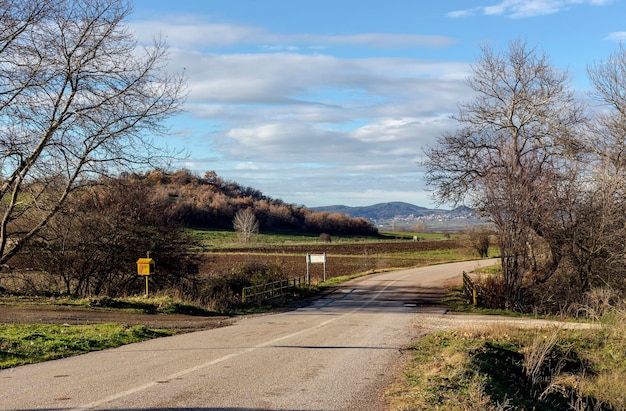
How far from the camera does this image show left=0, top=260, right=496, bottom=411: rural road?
7781 millimetres

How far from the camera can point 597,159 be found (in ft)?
98.5

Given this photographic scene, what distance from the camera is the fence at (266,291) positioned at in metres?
25.8

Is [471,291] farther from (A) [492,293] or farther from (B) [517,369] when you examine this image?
(B) [517,369]

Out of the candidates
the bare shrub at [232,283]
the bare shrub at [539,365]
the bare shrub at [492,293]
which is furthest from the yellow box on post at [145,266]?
the bare shrub at [492,293]

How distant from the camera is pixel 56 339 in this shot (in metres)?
12.7

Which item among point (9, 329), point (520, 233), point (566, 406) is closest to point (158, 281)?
point (9, 329)

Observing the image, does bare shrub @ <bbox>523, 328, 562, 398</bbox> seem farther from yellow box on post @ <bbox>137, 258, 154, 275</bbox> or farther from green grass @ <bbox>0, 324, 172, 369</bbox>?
yellow box on post @ <bbox>137, 258, 154, 275</bbox>

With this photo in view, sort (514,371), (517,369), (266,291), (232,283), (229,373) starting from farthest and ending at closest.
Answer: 1. (266,291)
2. (232,283)
3. (517,369)
4. (514,371)
5. (229,373)

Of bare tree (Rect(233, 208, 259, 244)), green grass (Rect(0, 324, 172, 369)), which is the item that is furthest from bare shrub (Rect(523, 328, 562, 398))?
bare tree (Rect(233, 208, 259, 244))

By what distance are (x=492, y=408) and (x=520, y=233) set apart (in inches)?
830

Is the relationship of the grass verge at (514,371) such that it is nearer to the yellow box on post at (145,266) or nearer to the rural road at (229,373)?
the rural road at (229,373)

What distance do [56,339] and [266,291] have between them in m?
15.4

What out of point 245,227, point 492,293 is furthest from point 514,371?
point 245,227

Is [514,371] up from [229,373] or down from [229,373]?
down
